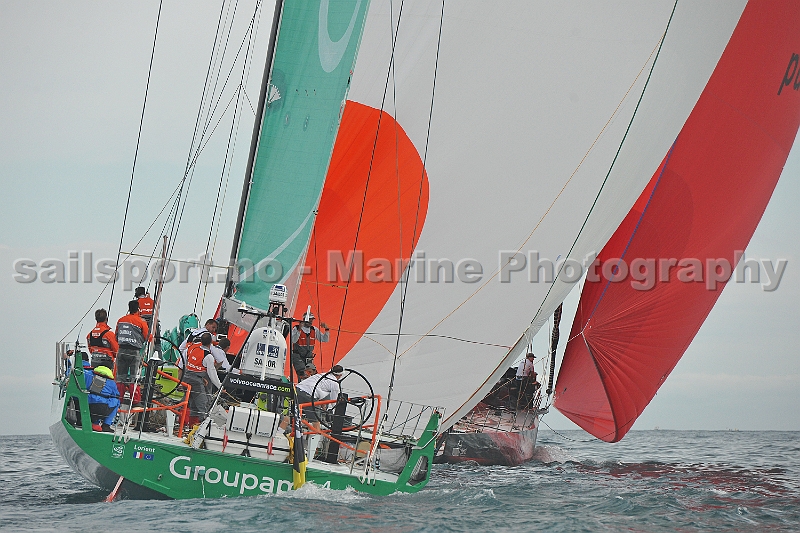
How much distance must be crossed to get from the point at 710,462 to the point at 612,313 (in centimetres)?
589

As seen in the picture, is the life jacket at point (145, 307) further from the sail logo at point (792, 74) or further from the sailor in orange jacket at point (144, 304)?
the sail logo at point (792, 74)

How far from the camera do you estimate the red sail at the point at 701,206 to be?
1561 cm

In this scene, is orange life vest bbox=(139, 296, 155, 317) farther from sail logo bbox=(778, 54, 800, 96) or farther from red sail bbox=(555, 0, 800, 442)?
sail logo bbox=(778, 54, 800, 96)

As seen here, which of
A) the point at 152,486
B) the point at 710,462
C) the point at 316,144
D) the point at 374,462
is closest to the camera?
the point at 152,486

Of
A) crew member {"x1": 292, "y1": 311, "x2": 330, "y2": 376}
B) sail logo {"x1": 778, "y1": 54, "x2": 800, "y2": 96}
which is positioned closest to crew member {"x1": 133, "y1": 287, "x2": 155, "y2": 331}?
crew member {"x1": 292, "y1": 311, "x2": 330, "y2": 376}

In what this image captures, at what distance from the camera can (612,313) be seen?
1578 centimetres

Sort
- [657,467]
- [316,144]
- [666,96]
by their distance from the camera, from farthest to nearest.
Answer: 1. [657,467]
2. [666,96]
3. [316,144]

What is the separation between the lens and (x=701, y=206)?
15.6 m

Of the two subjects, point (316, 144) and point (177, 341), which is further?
point (177, 341)

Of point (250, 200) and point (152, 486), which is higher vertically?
point (250, 200)

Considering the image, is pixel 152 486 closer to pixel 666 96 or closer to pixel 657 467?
pixel 666 96

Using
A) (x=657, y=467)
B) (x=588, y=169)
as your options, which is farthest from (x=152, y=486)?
(x=657, y=467)

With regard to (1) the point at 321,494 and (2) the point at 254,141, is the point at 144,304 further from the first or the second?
(1) the point at 321,494

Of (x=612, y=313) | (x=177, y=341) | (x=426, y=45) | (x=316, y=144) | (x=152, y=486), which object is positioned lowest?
(x=152, y=486)
